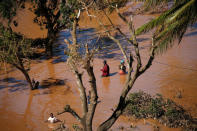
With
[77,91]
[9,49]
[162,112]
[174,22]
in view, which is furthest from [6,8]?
[174,22]

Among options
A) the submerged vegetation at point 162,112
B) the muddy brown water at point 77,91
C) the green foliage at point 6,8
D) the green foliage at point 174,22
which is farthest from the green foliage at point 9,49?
the green foliage at point 174,22

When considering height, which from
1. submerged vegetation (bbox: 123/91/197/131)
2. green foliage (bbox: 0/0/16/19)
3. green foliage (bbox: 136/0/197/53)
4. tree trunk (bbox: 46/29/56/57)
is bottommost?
submerged vegetation (bbox: 123/91/197/131)

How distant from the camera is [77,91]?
12797 millimetres

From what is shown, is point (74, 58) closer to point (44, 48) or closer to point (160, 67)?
point (160, 67)

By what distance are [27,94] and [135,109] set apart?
554 cm

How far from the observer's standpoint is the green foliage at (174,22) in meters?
6.72

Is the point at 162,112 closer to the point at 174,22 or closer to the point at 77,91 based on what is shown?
the point at 174,22

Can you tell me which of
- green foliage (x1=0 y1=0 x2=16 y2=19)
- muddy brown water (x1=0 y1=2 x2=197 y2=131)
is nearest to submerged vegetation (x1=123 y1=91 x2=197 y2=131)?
muddy brown water (x1=0 y1=2 x2=197 y2=131)

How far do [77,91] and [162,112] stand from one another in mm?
4456

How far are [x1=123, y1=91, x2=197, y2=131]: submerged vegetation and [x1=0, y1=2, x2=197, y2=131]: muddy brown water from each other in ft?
0.82

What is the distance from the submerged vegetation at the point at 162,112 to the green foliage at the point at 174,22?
2.58 m

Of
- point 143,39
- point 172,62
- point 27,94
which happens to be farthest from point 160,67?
point 27,94

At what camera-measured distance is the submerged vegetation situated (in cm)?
923

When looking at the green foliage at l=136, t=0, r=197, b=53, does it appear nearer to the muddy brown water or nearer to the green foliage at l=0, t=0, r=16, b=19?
the muddy brown water
